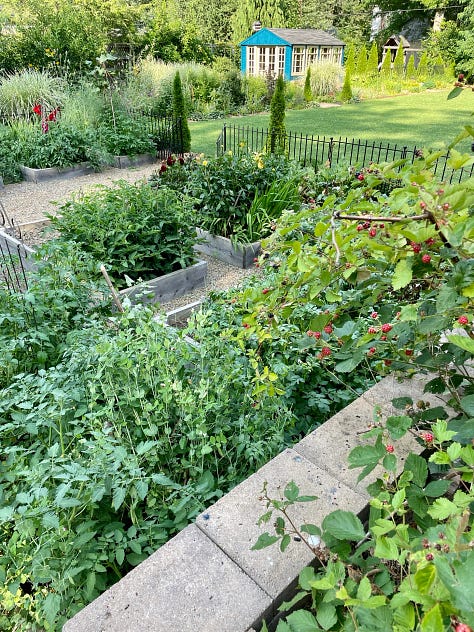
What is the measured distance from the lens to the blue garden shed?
22.7 m

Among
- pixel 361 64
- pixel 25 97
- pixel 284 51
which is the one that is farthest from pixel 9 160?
pixel 361 64

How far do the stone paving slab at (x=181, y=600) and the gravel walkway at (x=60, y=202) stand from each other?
323cm

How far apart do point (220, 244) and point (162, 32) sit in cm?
1580

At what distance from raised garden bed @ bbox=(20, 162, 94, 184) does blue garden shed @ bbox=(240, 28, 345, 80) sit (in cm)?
1643

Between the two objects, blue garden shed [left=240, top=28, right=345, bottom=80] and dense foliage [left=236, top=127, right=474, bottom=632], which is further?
blue garden shed [left=240, top=28, right=345, bottom=80]

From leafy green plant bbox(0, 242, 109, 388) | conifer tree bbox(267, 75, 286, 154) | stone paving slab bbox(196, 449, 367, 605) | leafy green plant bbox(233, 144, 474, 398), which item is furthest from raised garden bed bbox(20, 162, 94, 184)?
stone paving slab bbox(196, 449, 367, 605)

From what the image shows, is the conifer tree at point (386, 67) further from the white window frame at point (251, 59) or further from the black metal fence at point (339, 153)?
the black metal fence at point (339, 153)

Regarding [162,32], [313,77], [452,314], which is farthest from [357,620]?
[313,77]

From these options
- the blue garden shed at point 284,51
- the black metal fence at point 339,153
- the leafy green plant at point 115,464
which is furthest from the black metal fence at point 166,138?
the blue garden shed at point 284,51

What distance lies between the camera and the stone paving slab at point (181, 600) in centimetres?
112

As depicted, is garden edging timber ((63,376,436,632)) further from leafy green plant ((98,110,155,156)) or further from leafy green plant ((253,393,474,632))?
leafy green plant ((98,110,155,156))

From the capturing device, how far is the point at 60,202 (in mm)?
4957

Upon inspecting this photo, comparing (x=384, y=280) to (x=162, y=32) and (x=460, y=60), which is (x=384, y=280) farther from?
(x=460, y=60)

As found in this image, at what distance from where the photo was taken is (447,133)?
12.5 meters
